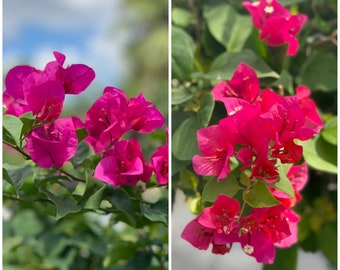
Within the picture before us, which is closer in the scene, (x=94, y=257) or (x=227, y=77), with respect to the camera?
(x=227, y=77)

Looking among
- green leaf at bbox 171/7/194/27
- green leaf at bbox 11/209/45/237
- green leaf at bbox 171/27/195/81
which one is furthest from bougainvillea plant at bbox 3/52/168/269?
green leaf at bbox 11/209/45/237

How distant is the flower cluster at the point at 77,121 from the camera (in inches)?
19.6

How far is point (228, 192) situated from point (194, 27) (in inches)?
13.8

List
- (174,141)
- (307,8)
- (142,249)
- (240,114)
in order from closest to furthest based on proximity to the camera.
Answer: (240,114) < (174,141) < (142,249) < (307,8)

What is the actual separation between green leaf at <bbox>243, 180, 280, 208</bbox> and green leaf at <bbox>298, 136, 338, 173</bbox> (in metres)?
0.14

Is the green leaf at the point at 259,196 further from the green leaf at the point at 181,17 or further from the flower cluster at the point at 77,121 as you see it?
the green leaf at the point at 181,17

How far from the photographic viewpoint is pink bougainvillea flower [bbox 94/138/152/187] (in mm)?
514

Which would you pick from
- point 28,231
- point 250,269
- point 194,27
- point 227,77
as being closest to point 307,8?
point 194,27

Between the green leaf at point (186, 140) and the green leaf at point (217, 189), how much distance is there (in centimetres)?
6

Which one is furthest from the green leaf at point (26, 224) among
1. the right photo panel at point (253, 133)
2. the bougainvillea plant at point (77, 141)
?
the bougainvillea plant at point (77, 141)

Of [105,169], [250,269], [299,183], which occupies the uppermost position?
[105,169]

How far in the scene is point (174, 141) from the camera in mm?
614

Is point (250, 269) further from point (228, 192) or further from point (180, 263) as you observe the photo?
point (228, 192)

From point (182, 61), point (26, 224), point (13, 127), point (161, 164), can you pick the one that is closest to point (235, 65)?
point (182, 61)
